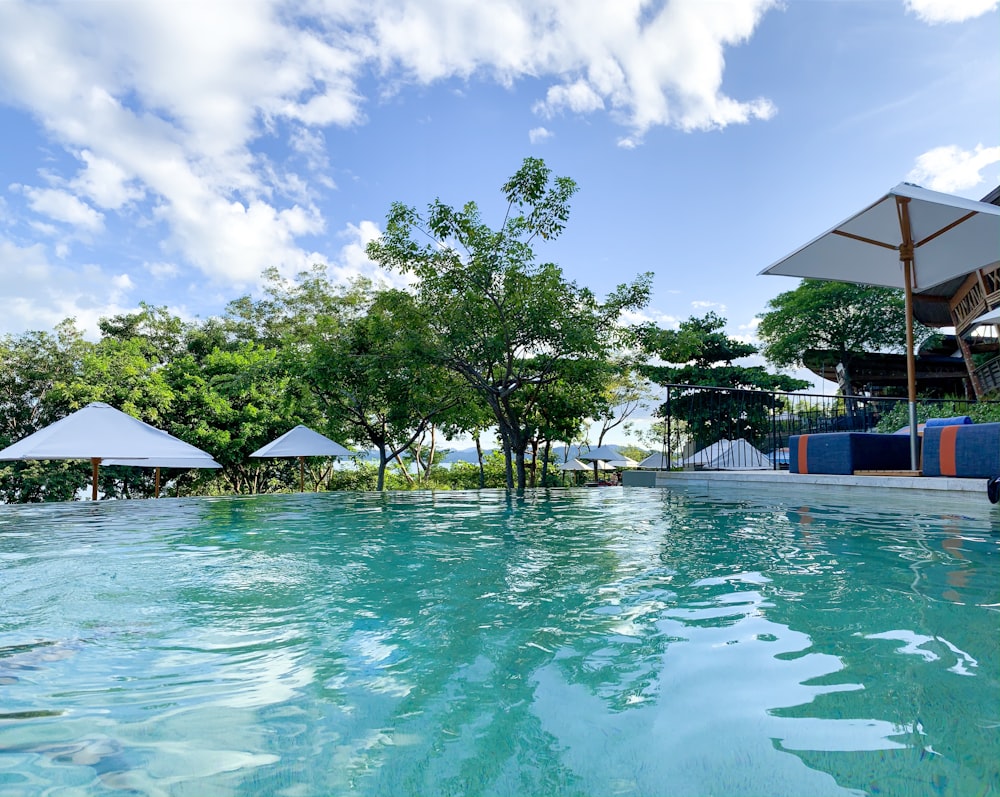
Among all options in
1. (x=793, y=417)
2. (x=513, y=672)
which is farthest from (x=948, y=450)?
(x=793, y=417)

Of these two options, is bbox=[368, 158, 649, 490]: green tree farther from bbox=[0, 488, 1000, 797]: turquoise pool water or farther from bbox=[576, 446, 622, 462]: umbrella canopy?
bbox=[576, 446, 622, 462]: umbrella canopy

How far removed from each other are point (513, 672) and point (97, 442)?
1010 cm

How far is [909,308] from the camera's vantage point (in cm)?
696

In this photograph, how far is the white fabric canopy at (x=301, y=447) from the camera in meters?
13.9

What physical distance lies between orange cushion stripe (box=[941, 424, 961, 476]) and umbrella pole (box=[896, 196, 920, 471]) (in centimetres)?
44

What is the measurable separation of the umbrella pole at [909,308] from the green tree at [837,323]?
23.3 meters

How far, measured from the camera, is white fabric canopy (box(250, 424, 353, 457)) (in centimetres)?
1385

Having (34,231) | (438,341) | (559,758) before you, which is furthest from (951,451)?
(34,231)

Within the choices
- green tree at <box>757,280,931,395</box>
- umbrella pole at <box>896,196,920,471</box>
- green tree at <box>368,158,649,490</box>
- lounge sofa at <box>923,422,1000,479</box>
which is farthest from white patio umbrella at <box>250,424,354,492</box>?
green tree at <box>757,280,931,395</box>

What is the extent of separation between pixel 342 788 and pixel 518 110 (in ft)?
46.6

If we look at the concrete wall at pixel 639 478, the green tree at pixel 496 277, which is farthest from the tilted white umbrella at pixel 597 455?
the concrete wall at pixel 639 478

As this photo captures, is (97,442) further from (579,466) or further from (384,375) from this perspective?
(579,466)

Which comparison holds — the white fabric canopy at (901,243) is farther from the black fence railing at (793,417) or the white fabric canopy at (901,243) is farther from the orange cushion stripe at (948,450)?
the orange cushion stripe at (948,450)

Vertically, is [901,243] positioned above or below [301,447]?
above
